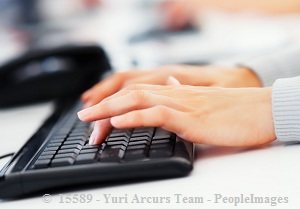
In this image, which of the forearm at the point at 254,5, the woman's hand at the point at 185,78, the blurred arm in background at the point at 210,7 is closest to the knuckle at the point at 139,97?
the woman's hand at the point at 185,78

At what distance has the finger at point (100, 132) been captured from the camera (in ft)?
2.12

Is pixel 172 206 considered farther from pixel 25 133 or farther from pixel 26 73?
pixel 26 73

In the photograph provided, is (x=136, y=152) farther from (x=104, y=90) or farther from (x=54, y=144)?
(x=104, y=90)

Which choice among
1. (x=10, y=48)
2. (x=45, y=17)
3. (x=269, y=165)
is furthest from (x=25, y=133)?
(x=45, y=17)

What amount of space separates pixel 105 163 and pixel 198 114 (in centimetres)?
14

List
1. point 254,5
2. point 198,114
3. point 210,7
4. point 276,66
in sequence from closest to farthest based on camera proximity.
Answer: point 198,114, point 276,66, point 254,5, point 210,7

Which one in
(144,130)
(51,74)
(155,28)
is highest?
(155,28)

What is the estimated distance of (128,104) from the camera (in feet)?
2.14

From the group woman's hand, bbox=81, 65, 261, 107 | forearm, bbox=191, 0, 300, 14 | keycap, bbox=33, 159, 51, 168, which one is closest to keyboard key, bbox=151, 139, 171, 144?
keycap, bbox=33, 159, 51, 168

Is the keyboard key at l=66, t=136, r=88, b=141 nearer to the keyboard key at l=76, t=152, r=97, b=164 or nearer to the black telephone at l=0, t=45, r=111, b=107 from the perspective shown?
the keyboard key at l=76, t=152, r=97, b=164

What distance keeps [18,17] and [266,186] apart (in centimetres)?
166

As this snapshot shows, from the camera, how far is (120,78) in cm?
94

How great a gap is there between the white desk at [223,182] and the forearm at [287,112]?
17mm

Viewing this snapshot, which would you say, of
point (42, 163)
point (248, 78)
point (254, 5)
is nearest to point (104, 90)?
point (248, 78)
